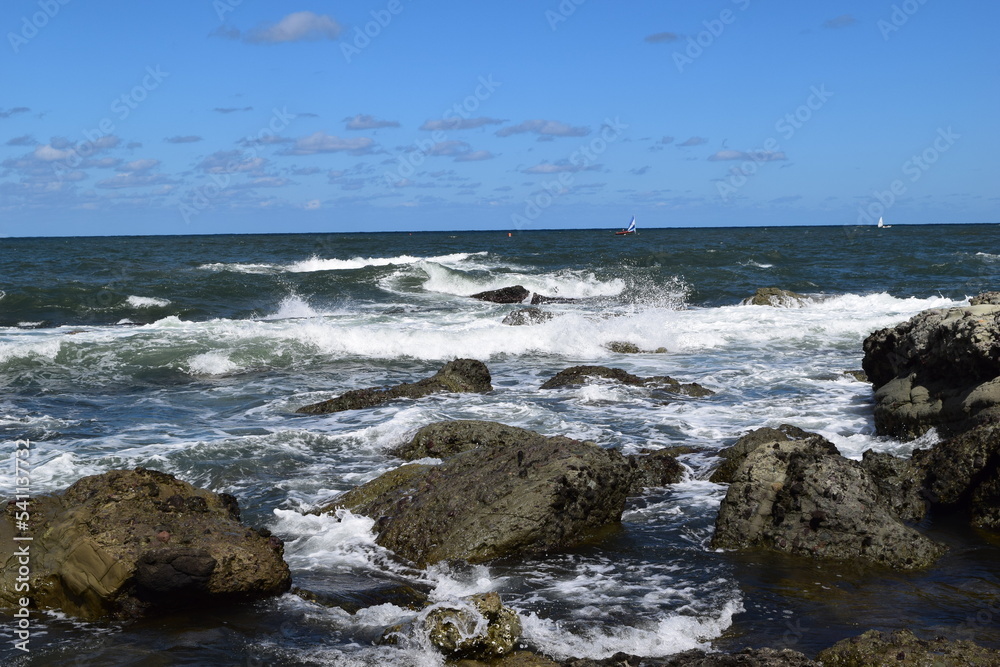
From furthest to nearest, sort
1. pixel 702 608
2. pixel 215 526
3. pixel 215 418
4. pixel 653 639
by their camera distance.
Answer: pixel 215 418 < pixel 215 526 < pixel 702 608 < pixel 653 639

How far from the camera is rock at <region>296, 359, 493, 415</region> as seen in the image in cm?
1102

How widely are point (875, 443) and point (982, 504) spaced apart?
7.51 feet

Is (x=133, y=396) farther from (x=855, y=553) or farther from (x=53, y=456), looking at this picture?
(x=855, y=553)

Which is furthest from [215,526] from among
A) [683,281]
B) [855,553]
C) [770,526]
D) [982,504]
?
[683,281]

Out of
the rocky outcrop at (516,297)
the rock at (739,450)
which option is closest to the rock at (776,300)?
the rocky outcrop at (516,297)

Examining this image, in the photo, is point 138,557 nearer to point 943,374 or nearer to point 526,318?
point 943,374

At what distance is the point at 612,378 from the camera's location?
1234cm

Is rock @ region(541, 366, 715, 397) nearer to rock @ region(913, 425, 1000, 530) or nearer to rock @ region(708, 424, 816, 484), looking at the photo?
rock @ region(708, 424, 816, 484)

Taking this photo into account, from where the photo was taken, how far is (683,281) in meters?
31.8

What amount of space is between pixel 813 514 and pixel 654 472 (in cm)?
183

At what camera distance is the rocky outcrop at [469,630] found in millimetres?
4465

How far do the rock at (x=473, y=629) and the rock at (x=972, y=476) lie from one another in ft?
13.4

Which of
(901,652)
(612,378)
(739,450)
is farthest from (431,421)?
(901,652)

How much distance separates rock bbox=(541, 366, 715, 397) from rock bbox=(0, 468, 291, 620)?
7088 millimetres
